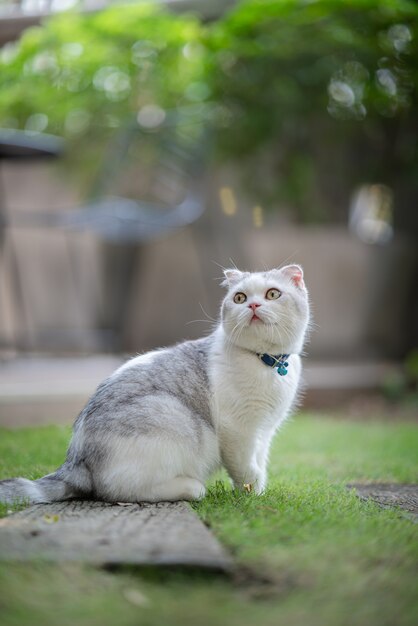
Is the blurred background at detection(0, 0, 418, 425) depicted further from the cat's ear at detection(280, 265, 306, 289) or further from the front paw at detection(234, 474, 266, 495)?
the front paw at detection(234, 474, 266, 495)

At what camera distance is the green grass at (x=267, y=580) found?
1174 millimetres

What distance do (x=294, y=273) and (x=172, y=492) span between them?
0.83m

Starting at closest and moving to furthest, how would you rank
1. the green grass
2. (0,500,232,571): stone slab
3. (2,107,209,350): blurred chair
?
1. the green grass
2. (0,500,232,571): stone slab
3. (2,107,209,350): blurred chair

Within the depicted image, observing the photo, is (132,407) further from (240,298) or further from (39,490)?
(240,298)

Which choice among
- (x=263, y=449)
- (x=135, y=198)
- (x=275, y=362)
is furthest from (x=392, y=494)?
Result: (x=135, y=198)

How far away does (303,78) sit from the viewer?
6.11 metres

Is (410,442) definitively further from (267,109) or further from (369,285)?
(267,109)

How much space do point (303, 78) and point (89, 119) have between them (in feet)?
7.31

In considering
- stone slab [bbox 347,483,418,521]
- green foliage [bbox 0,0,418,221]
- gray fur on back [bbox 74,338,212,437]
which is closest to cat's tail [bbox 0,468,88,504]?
gray fur on back [bbox 74,338,212,437]

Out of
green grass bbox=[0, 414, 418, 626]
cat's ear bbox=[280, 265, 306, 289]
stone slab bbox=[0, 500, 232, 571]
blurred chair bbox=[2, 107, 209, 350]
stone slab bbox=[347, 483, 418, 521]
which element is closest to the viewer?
green grass bbox=[0, 414, 418, 626]

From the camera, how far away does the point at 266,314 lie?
2.15 meters

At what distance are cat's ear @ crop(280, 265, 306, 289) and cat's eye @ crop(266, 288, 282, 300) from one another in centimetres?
13

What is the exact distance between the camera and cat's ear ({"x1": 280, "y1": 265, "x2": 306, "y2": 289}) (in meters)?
2.33

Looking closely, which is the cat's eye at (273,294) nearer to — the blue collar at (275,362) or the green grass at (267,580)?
the blue collar at (275,362)
